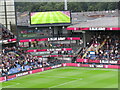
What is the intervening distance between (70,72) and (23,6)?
24.9m

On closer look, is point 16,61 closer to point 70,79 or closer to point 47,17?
point 70,79

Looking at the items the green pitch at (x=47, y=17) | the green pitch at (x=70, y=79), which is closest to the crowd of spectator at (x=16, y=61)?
the green pitch at (x=70, y=79)

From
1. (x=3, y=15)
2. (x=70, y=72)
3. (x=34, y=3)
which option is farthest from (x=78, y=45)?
(x=34, y=3)

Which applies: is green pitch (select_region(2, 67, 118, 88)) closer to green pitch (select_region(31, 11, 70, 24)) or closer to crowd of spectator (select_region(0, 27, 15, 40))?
crowd of spectator (select_region(0, 27, 15, 40))

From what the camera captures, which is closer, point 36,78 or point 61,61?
point 36,78

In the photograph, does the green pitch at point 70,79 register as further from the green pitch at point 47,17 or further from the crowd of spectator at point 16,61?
the green pitch at point 47,17

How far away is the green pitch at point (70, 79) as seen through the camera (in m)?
37.0

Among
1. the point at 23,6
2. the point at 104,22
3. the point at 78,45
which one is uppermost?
the point at 23,6

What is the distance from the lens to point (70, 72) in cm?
4756

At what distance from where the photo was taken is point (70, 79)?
41625 millimetres

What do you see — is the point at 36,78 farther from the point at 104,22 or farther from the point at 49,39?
the point at 104,22

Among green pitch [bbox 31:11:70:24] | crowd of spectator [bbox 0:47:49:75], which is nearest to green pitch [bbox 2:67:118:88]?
crowd of spectator [bbox 0:47:49:75]

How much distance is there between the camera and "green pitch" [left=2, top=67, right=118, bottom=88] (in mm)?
37031

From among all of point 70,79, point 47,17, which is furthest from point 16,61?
point 47,17
